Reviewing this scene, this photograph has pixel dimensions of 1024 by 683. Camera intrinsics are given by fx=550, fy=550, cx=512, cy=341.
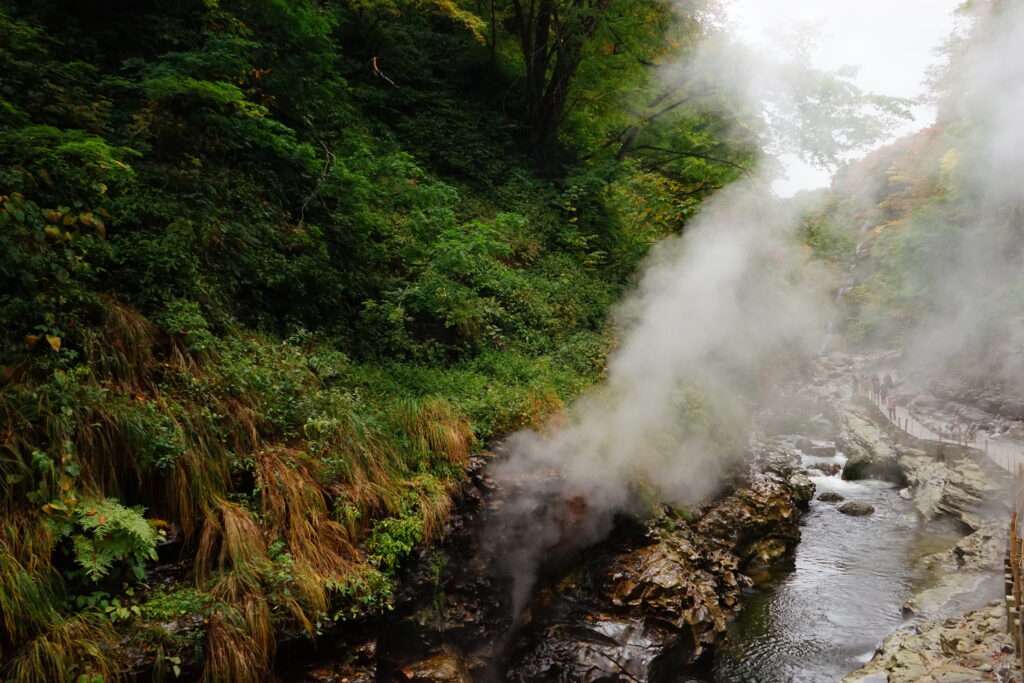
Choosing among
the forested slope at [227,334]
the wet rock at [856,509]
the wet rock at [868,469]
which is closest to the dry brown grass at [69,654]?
the forested slope at [227,334]

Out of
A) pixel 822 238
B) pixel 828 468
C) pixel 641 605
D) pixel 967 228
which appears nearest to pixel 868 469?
pixel 828 468

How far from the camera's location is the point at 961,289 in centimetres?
2019

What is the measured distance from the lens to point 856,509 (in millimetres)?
10828

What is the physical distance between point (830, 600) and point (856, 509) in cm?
389

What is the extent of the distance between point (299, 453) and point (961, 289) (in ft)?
79.4

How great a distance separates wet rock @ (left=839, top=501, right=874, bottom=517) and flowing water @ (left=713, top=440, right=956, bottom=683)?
0.13 metres

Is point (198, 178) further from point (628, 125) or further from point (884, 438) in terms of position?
point (884, 438)

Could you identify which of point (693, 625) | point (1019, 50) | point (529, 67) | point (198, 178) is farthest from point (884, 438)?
point (198, 178)

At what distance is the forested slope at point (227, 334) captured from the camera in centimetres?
338

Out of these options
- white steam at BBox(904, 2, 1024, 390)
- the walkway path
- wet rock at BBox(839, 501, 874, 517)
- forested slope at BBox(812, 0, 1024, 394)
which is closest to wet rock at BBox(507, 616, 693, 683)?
wet rock at BBox(839, 501, 874, 517)

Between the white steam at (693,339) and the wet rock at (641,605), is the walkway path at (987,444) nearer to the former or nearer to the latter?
the white steam at (693,339)

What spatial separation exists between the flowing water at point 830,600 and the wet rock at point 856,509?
125 millimetres

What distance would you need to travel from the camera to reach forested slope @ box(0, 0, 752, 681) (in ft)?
11.1

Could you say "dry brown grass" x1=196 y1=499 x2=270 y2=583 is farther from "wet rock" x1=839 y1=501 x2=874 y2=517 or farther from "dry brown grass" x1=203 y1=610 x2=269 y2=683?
"wet rock" x1=839 y1=501 x2=874 y2=517
